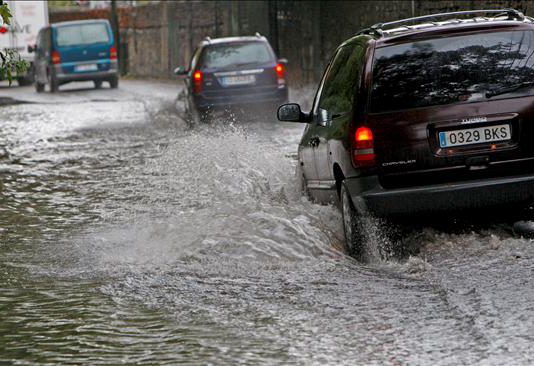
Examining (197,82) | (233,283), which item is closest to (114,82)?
(197,82)

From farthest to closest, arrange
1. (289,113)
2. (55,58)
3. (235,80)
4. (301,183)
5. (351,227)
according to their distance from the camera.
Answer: (55,58) → (235,80) → (301,183) → (289,113) → (351,227)

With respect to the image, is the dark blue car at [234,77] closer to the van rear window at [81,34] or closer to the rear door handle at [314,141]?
the rear door handle at [314,141]

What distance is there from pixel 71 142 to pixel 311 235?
12383 millimetres

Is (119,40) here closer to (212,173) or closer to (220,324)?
(212,173)

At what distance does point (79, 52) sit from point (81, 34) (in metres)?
0.62

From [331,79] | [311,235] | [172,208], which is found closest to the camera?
[311,235]

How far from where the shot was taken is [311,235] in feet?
30.4

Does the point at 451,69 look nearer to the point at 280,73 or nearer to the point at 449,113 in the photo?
the point at 449,113

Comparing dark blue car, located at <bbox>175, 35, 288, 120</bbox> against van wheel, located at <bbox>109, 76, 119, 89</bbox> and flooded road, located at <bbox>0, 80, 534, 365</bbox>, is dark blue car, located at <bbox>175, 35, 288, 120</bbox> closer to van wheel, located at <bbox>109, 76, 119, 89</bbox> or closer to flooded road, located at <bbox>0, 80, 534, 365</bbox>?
flooded road, located at <bbox>0, 80, 534, 365</bbox>

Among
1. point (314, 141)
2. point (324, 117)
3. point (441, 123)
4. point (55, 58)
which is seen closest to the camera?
point (441, 123)

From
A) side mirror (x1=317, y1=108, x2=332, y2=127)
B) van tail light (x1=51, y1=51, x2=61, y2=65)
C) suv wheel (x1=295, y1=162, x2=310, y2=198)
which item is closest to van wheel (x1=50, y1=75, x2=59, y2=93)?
van tail light (x1=51, y1=51, x2=61, y2=65)

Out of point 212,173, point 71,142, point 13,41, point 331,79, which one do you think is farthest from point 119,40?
point 331,79

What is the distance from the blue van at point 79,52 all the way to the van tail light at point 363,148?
102ft

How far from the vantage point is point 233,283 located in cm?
816
